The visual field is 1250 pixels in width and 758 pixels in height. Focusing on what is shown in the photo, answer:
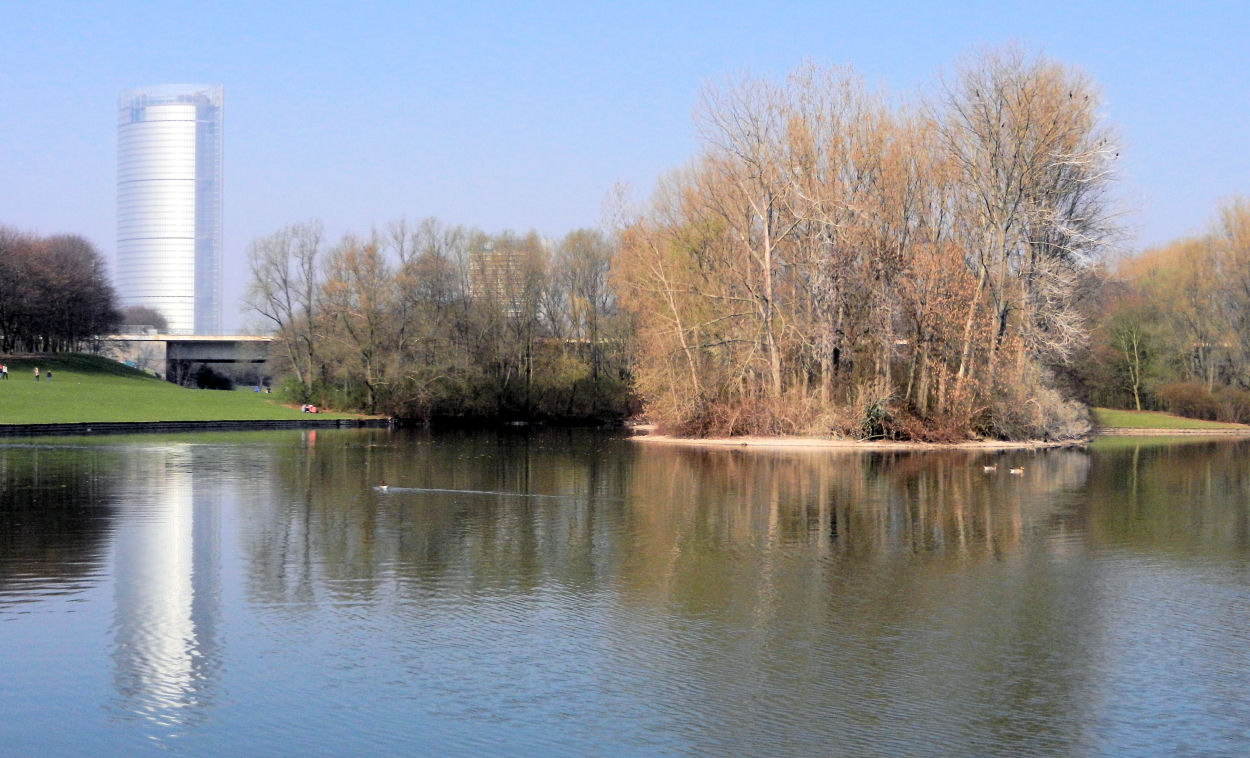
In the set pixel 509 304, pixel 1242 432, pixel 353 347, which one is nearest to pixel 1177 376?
pixel 1242 432

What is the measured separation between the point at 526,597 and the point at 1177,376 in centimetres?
7043

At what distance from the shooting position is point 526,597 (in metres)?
14.0

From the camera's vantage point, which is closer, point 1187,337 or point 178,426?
point 178,426

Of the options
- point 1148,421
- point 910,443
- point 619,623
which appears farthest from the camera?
point 1148,421

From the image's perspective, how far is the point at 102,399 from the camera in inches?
2601

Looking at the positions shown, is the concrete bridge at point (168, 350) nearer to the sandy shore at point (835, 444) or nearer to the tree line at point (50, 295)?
the tree line at point (50, 295)

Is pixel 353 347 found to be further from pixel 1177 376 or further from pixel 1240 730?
pixel 1240 730

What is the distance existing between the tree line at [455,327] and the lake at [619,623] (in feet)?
162

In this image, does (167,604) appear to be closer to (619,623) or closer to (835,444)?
(619,623)

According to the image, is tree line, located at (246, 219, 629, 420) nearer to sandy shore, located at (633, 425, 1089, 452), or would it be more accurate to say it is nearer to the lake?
sandy shore, located at (633, 425, 1089, 452)

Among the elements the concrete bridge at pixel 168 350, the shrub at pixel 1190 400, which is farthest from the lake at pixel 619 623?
the concrete bridge at pixel 168 350

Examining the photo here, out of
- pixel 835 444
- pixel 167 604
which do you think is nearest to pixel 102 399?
pixel 835 444

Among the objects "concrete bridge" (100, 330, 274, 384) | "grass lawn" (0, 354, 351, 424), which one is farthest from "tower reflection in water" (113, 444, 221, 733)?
"concrete bridge" (100, 330, 274, 384)

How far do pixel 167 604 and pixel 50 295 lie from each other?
82457 millimetres
